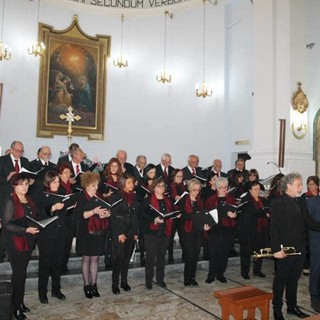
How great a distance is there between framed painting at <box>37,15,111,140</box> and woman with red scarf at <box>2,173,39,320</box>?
7299mm

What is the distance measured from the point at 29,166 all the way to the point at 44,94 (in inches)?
221

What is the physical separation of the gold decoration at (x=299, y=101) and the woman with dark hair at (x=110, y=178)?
5.41 m

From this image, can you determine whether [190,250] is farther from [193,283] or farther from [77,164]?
[77,164]

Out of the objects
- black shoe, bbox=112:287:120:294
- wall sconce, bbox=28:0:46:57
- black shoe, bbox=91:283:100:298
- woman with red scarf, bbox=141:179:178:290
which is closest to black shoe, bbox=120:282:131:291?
black shoe, bbox=112:287:120:294

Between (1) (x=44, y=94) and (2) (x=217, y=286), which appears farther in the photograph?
(1) (x=44, y=94)

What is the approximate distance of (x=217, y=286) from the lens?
214 inches

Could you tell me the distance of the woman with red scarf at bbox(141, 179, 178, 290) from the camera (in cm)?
514

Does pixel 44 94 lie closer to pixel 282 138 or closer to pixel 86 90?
pixel 86 90

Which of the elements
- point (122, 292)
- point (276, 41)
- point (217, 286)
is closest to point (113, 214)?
point (122, 292)

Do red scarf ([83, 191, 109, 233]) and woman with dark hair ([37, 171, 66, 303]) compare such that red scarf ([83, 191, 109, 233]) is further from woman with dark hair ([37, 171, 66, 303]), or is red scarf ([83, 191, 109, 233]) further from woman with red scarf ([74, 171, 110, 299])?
woman with dark hair ([37, 171, 66, 303])

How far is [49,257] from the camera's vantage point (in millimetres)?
4367

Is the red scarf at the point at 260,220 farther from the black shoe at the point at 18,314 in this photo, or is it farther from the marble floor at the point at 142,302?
the black shoe at the point at 18,314

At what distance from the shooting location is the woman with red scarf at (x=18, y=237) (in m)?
3.84

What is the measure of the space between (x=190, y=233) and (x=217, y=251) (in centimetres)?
57
